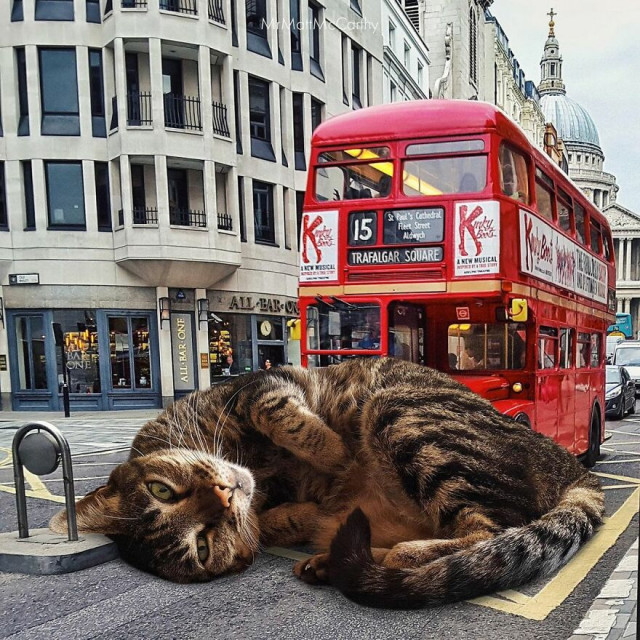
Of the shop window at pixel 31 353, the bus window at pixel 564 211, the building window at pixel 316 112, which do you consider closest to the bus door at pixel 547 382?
the bus window at pixel 564 211

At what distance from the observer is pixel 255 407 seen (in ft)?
12.7

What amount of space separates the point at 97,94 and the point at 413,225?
703 inches

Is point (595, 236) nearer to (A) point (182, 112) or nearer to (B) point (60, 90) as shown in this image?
(A) point (182, 112)

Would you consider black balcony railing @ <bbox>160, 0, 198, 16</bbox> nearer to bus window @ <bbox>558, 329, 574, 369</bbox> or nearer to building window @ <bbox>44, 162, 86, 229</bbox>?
building window @ <bbox>44, 162, 86, 229</bbox>

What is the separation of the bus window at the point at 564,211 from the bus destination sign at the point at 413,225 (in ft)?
9.47

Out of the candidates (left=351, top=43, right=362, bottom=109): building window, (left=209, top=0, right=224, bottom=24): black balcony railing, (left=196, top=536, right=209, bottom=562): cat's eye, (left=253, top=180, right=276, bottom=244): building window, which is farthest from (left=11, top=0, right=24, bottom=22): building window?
(left=196, top=536, right=209, bottom=562): cat's eye

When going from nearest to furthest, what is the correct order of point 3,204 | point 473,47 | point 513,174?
1. point 513,174
2. point 3,204
3. point 473,47

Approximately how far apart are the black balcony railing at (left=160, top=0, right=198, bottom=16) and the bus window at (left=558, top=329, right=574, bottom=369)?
17.7 metres

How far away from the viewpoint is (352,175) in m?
8.16

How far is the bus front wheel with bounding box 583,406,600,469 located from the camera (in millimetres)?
9800

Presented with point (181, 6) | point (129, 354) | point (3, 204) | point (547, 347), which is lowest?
point (129, 354)

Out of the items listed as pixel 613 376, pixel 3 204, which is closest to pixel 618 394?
pixel 613 376

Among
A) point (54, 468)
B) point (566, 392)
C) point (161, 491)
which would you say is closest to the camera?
point (161, 491)

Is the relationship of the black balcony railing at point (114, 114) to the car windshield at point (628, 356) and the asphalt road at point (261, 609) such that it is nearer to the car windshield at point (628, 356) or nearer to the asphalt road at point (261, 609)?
the asphalt road at point (261, 609)
